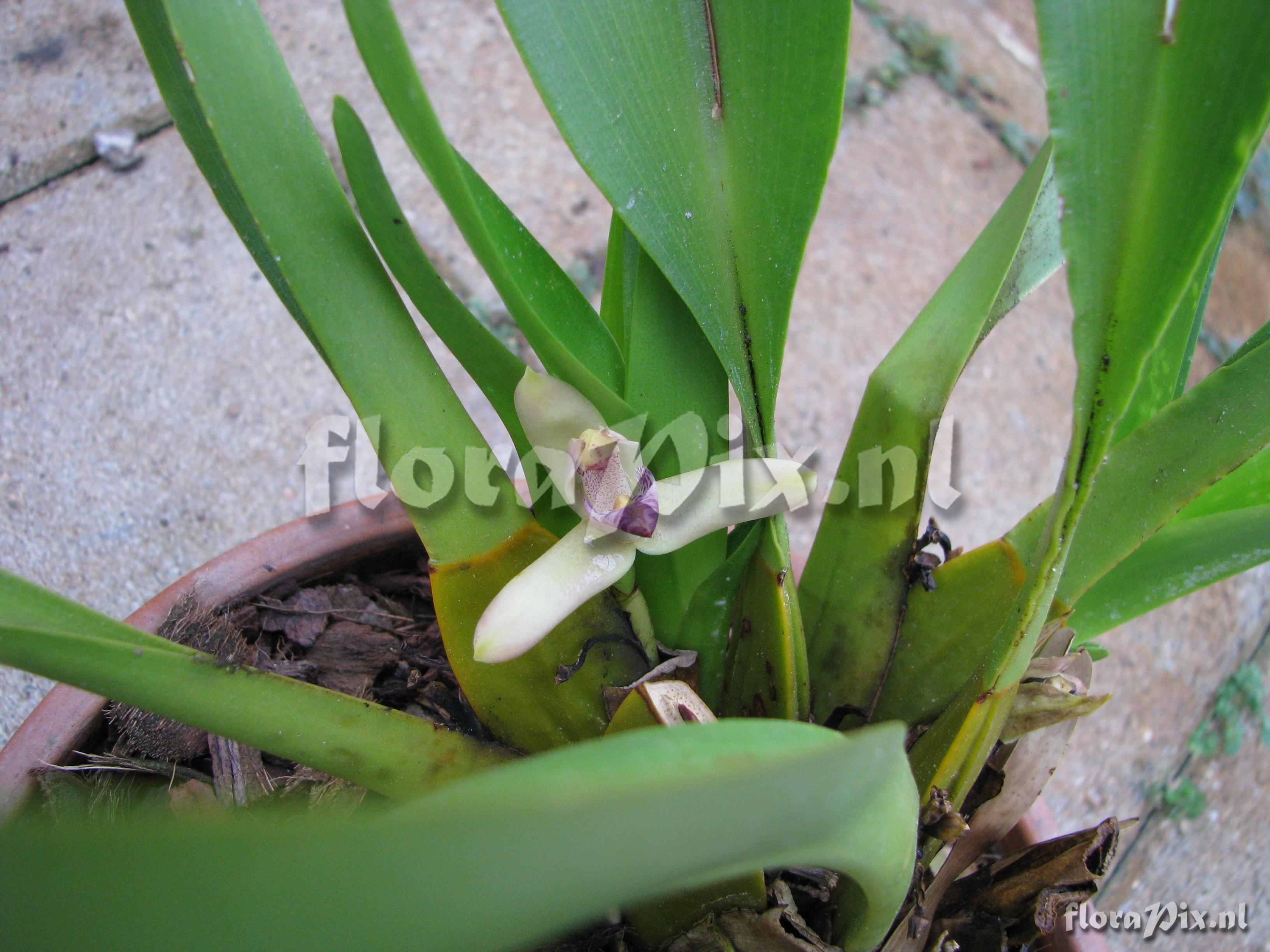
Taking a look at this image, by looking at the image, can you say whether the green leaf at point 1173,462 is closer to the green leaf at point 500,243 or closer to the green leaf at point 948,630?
the green leaf at point 948,630

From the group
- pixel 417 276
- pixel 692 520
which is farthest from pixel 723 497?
pixel 417 276

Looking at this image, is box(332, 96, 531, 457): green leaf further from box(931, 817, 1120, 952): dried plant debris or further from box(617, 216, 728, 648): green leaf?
box(931, 817, 1120, 952): dried plant debris

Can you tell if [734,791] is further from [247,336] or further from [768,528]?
[247,336]

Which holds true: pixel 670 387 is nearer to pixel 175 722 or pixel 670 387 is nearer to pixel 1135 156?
pixel 1135 156

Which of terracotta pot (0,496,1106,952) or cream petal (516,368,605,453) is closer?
cream petal (516,368,605,453)

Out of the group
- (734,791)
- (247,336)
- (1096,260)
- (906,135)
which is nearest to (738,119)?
(1096,260)

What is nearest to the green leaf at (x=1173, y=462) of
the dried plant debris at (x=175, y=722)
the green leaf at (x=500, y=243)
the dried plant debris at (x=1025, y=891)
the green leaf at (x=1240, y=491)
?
the green leaf at (x=1240, y=491)

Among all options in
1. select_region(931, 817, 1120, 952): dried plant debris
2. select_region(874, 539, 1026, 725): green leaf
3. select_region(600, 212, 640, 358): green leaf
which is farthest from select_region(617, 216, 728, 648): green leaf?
select_region(931, 817, 1120, 952): dried plant debris
